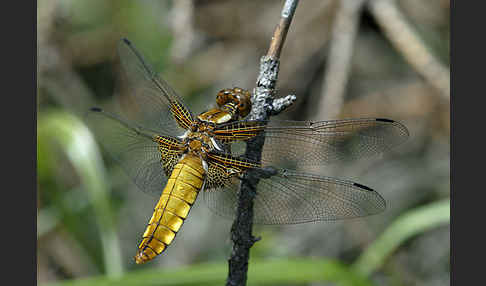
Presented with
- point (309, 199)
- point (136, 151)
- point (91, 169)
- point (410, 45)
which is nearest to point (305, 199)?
point (309, 199)

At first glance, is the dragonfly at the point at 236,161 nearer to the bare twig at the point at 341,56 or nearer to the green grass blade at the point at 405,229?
the green grass blade at the point at 405,229

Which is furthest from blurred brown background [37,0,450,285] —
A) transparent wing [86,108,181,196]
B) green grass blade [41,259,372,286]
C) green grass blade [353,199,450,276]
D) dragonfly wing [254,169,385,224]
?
dragonfly wing [254,169,385,224]

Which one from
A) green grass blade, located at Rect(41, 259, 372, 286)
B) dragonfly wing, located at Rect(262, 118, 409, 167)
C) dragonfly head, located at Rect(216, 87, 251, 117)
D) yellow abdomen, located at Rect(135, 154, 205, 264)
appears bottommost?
green grass blade, located at Rect(41, 259, 372, 286)

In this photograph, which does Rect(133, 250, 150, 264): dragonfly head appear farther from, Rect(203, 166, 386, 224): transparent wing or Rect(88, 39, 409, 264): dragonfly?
Rect(203, 166, 386, 224): transparent wing

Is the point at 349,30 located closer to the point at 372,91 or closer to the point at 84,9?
the point at 372,91

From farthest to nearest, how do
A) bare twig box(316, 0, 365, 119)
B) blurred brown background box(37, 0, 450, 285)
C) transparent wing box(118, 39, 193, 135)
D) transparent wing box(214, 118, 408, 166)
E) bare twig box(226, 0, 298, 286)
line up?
1. blurred brown background box(37, 0, 450, 285)
2. bare twig box(316, 0, 365, 119)
3. transparent wing box(118, 39, 193, 135)
4. transparent wing box(214, 118, 408, 166)
5. bare twig box(226, 0, 298, 286)

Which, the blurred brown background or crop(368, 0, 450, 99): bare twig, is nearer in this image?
crop(368, 0, 450, 99): bare twig

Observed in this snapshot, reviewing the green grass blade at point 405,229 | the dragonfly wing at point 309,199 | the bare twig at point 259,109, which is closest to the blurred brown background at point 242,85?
the green grass blade at point 405,229

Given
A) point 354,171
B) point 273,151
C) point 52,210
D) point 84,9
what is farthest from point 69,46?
point 273,151
